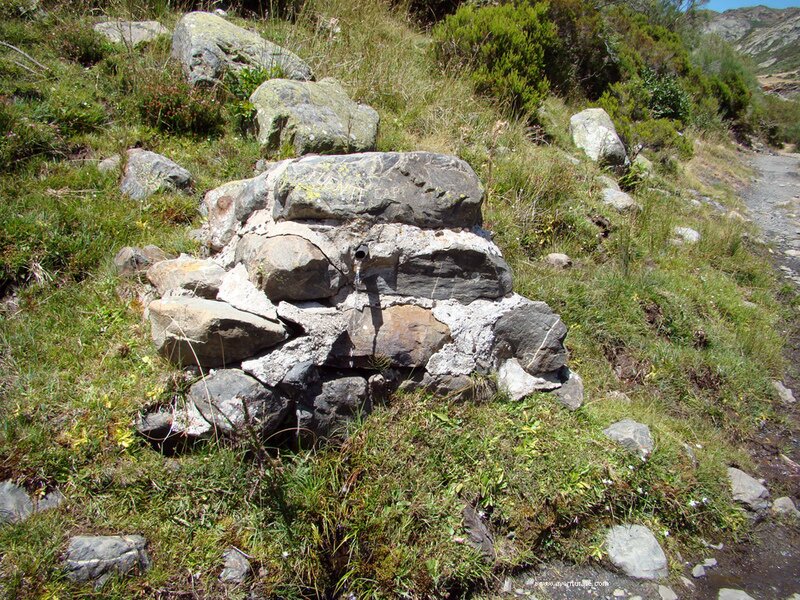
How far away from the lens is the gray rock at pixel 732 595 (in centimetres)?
330

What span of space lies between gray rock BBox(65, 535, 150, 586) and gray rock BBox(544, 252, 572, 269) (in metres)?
4.42

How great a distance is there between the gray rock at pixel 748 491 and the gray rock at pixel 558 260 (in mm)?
2395

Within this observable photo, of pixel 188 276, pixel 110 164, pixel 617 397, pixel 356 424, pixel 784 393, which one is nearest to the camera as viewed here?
pixel 356 424

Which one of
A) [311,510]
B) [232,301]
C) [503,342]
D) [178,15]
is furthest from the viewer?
[178,15]

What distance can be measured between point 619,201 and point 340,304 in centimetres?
515

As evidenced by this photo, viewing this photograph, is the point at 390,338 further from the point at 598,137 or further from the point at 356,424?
the point at 598,137

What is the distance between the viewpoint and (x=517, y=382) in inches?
153

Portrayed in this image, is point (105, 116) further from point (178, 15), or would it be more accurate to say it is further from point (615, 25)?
point (615, 25)

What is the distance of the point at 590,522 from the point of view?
3.41 m

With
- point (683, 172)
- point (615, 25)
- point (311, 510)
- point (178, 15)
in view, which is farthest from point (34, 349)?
point (615, 25)

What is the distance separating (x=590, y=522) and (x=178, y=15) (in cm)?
749

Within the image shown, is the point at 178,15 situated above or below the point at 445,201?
above

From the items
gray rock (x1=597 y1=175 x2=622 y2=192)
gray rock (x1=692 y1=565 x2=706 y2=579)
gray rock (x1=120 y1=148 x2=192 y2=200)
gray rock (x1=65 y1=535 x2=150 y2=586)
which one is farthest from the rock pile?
gray rock (x1=597 y1=175 x2=622 y2=192)

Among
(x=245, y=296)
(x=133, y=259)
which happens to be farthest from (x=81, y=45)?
(x=245, y=296)
